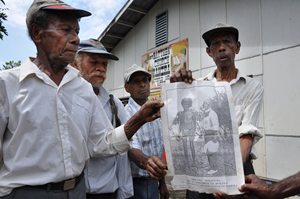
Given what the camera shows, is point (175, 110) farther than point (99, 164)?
No

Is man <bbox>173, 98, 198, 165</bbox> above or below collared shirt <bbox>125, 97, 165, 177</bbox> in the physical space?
above

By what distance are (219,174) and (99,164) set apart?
0.97 metres

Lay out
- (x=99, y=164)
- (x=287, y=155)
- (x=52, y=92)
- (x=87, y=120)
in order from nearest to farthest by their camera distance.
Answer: (x=52, y=92) → (x=87, y=120) → (x=99, y=164) → (x=287, y=155)

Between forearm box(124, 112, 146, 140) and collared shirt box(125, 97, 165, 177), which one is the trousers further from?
collared shirt box(125, 97, 165, 177)

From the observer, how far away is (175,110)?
1.23m

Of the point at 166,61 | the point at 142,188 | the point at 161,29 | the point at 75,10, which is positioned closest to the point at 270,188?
the point at 142,188

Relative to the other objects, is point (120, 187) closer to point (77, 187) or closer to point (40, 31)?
point (77, 187)

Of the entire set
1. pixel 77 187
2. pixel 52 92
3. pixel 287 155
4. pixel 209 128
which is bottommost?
pixel 287 155

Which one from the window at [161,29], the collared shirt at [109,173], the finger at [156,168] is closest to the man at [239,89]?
the finger at [156,168]

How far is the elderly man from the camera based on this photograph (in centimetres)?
114

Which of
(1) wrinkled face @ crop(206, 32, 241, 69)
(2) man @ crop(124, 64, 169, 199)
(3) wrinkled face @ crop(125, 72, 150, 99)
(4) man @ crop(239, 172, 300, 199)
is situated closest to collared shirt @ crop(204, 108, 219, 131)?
(4) man @ crop(239, 172, 300, 199)

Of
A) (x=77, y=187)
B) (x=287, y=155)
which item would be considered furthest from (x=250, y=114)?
(x=287, y=155)

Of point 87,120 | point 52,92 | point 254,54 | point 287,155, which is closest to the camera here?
point 52,92

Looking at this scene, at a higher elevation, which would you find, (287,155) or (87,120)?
(87,120)
